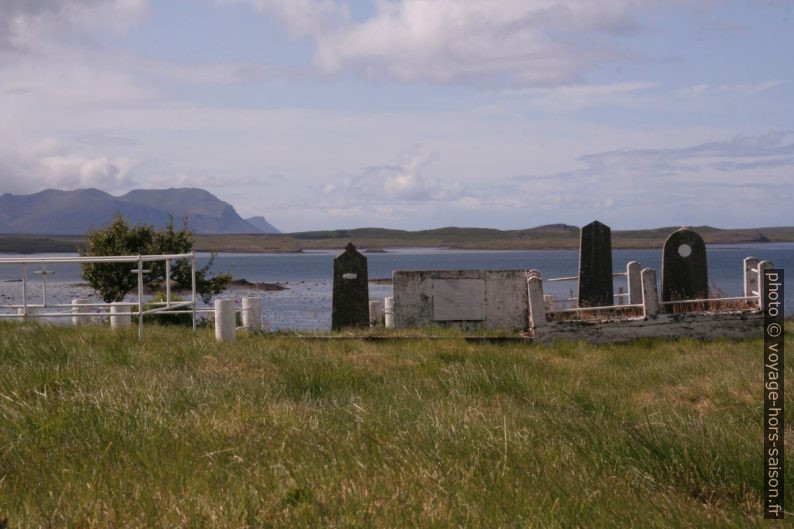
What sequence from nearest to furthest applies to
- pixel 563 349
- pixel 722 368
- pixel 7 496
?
pixel 7 496, pixel 722 368, pixel 563 349

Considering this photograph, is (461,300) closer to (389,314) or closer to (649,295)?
(389,314)

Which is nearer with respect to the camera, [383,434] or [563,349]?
[383,434]

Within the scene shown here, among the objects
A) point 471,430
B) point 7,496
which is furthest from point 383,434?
point 7,496

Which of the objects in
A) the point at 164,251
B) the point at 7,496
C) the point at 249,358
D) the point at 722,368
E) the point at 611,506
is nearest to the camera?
the point at 611,506

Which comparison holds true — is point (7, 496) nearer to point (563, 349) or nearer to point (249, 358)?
point (249, 358)

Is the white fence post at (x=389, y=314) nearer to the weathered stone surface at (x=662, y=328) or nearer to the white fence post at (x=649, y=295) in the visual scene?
the weathered stone surface at (x=662, y=328)

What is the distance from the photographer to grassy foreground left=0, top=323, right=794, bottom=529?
14.1ft

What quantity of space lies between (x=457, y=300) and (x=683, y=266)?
4698 millimetres

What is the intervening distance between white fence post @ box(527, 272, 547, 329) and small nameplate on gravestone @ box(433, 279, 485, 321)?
2207 mm

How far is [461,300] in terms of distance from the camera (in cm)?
1811

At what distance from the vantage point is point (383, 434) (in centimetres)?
561

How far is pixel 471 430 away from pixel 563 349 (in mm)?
9412

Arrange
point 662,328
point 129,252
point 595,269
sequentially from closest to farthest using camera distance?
point 662,328 < point 595,269 < point 129,252

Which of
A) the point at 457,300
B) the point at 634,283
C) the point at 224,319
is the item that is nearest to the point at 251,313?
the point at 224,319
